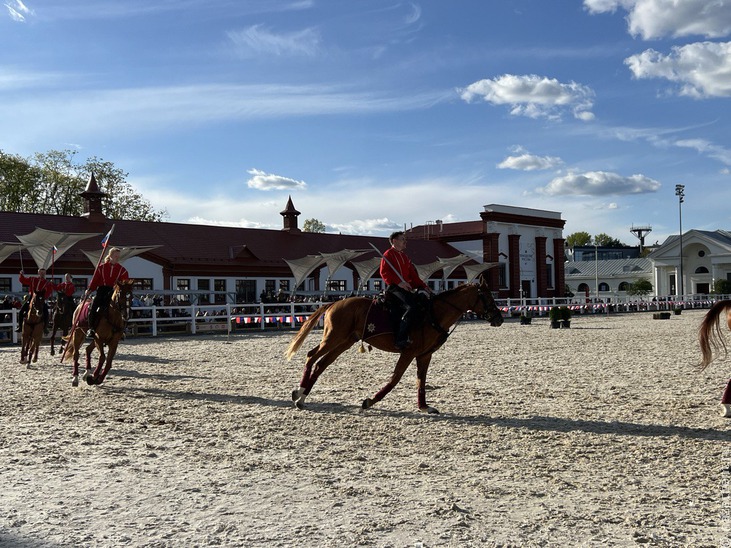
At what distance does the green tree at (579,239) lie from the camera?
471 ft

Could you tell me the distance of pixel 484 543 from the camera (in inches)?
177

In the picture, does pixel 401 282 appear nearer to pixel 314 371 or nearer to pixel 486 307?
pixel 486 307

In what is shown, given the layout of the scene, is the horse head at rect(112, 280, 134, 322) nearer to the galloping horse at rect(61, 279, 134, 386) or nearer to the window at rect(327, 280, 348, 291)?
the galloping horse at rect(61, 279, 134, 386)

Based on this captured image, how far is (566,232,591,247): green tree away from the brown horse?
13834 centimetres

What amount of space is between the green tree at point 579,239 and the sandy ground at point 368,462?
446 ft

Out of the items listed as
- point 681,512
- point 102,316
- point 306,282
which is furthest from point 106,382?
point 306,282

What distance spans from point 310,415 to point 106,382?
5335 mm

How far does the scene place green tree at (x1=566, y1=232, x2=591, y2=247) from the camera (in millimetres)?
143500

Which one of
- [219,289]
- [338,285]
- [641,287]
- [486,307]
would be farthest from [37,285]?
[641,287]

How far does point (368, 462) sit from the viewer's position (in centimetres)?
665

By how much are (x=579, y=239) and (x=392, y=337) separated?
141 meters

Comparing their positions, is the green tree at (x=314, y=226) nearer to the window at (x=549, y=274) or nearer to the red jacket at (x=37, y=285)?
the window at (x=549, y=274)

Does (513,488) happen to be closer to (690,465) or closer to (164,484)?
(690,465)

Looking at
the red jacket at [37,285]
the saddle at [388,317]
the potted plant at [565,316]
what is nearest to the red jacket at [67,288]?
the red jacket at [37,285]
